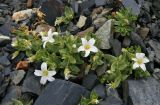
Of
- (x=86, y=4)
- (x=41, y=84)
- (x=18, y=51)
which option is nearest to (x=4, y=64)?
(x=18, y=51)

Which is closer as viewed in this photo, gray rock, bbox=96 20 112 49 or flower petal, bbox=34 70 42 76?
flower petal, bbox=34 70 42 76

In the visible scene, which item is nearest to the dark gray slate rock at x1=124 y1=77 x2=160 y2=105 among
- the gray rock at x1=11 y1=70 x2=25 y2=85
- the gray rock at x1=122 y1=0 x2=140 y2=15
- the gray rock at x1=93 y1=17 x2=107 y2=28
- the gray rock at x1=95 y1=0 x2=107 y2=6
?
the gray rock at x1=93 y1=17 x2=107 y2=28

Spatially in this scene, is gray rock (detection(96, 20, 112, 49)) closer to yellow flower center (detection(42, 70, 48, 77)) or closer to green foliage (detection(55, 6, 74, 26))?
green foliage (detection(55, 6, 74, 26))

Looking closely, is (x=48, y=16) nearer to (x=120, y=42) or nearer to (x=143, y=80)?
(x=120, y=42)

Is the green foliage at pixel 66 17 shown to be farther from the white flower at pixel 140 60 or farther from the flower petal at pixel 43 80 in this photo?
the white flower at pixel 140 60

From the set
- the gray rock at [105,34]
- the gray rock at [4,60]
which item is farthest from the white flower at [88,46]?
the gray rock at [4,60]

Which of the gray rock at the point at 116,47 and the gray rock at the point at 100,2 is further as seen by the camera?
the gray rock at the point at 100,2
